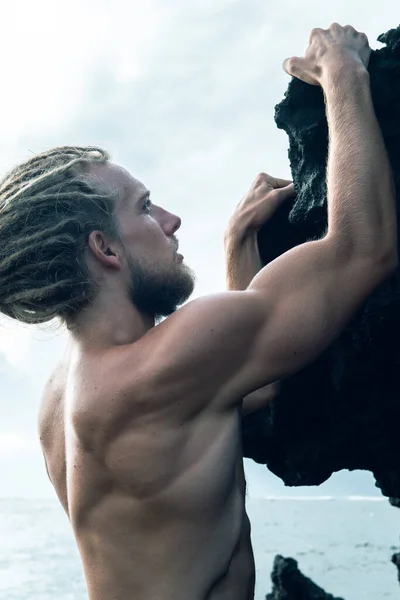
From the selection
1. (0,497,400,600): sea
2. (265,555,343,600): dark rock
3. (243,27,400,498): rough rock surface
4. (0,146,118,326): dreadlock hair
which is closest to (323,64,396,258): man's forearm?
(243,27,400,498): rough rock surface

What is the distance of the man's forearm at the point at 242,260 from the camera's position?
13.2 feet

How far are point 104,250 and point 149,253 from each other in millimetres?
212

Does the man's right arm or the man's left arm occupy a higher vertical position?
the man's left arm

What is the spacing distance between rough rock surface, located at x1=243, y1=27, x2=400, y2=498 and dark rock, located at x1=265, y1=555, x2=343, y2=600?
411 centimetres

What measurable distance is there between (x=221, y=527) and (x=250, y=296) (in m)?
0.96

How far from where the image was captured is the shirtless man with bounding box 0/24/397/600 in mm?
2932

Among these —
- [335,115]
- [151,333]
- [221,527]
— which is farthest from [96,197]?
[221,527]

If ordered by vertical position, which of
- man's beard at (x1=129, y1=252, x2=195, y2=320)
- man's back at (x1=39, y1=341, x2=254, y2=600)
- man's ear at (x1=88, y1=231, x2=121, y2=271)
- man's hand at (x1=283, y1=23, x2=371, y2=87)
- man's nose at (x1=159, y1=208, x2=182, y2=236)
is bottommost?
man's back at (x1=39, y1=341, x2=254, y2=600)

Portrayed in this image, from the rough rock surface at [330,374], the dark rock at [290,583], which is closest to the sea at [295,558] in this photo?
the dark rock at [290,583]

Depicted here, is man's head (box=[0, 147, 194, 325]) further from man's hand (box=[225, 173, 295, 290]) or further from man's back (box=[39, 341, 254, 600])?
man's hand (box=[225, 173, 295, 290])

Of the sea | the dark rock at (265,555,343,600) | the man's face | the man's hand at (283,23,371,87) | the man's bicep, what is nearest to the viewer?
the man's bicep

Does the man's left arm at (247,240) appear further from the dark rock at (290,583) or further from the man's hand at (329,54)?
the dark rock at (290,583)

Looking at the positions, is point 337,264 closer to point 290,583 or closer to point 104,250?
point 104,250

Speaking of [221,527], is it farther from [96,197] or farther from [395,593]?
[395,593]
